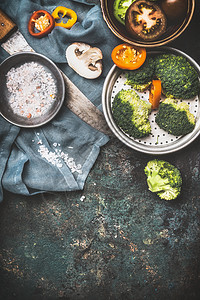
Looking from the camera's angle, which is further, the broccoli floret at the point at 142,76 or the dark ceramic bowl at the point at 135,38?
the broccoli floret at the point at 142,76

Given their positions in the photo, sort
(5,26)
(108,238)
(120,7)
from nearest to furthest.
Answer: (120,7) → (5,26) → (108,238)

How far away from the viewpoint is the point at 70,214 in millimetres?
2488

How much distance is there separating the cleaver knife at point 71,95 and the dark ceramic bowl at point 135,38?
0.61 metres

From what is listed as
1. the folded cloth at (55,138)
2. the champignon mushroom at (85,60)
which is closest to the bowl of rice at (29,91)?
the folded cloth at (55,138)

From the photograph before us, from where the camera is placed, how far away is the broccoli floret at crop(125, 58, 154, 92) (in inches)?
83.7

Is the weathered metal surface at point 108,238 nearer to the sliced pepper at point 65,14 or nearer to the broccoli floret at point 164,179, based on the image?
the broccoli floret at point 164,179

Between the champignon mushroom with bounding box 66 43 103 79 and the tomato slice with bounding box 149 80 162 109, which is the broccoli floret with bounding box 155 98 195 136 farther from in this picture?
the champignon mushroom with bounding box 66 43 103 79

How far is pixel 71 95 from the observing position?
7.75ft

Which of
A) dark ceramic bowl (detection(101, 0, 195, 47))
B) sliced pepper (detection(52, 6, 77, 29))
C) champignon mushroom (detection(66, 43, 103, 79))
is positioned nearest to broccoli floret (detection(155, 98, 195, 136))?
dark ceramic bowl (detection(101, 0, 195, 47))

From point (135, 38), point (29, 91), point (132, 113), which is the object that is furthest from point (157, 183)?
point (29, 91)

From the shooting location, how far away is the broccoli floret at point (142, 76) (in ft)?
6.97

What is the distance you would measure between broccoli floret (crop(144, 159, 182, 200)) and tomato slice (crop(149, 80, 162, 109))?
0.54 meters

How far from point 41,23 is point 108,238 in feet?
6.89

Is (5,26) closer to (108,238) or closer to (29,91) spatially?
(29,91)
